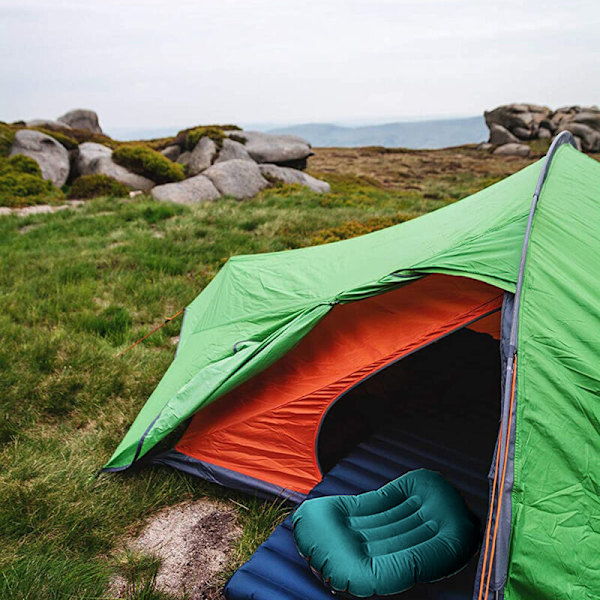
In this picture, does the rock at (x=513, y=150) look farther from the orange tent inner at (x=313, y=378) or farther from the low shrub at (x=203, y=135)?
the orange tent inner at (x=313, y=378)

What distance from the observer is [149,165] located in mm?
13695

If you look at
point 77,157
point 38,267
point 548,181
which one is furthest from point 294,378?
point 77,157

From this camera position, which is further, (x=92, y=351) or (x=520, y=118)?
(x=520, y=118)

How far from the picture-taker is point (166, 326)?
17.1ft

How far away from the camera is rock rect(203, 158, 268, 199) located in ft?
41.2

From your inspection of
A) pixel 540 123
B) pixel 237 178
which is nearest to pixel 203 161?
pixel 237 178

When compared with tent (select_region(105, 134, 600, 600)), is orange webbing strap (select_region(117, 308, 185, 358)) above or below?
below

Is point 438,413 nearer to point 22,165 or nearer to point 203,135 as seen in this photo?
point 22,165

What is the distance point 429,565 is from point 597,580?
67cm

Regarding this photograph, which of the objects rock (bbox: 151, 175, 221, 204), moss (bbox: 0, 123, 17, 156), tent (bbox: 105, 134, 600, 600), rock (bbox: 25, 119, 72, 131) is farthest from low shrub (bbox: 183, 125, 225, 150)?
tent (bbox: 105, 134, 600, 600)

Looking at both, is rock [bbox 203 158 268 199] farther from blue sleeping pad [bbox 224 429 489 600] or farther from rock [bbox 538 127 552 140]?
rock [bbox 538 127 552 140]

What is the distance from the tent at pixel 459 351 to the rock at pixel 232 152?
1159 cm

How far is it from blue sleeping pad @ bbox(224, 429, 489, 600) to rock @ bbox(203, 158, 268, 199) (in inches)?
395

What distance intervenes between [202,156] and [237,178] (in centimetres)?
289
